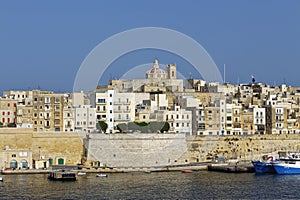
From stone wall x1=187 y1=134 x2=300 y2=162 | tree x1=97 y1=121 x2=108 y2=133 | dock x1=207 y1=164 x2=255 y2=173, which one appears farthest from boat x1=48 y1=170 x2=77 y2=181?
tree x1=97 y1=121 x2=108 y2=133

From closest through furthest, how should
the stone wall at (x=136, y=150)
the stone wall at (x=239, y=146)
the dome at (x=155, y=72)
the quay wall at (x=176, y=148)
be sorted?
the stone wall at (x=136, y=150), the quay wall at (x=176, y=148), the stone wall at (x=239, y=146), the dome at (x=155, y=72)

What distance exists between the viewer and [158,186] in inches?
1585

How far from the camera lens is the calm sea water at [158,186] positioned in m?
36.6

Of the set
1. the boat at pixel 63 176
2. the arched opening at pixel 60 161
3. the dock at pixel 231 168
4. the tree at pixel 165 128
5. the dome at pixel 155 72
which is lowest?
the boat at pixel 63 176

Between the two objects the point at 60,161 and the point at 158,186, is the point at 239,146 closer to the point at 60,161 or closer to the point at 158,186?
the point at 60,161

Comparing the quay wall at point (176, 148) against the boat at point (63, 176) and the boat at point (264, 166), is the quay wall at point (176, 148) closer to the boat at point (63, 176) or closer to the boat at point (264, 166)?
the boat at point (264, 166)

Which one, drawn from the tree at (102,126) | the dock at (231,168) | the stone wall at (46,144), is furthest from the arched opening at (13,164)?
the dock at (231,168)

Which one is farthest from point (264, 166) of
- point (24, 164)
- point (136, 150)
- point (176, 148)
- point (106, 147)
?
point (24, 164)

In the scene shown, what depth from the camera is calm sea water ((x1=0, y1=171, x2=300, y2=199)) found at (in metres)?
36.6

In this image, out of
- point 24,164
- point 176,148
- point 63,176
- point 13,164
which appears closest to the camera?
point 63,176

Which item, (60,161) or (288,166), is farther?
(60,161)

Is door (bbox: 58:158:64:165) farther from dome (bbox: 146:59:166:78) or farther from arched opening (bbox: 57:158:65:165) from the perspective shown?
dome (bbox: 146:59:166:78)

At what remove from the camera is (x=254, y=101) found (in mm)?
67750

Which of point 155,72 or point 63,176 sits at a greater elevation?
point 155,72
